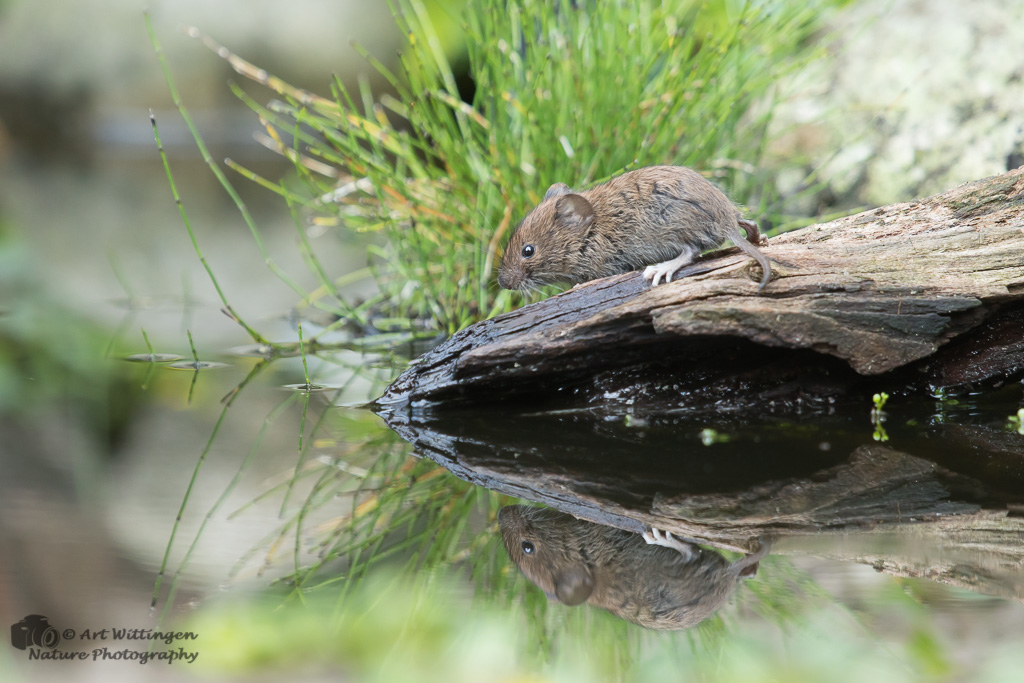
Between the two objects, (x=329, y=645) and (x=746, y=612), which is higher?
(x=746, y=612)

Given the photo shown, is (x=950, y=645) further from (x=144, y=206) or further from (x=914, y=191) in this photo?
(x=144, y=206)

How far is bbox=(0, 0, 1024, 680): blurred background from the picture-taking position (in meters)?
1.53

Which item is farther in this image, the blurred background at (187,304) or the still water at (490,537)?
the blurred background at (187,304)

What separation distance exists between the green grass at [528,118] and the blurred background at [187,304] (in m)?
Result: 0.33

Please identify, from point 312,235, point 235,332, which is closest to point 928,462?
point 235,332

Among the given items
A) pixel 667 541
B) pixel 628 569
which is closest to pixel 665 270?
pixel 667 541

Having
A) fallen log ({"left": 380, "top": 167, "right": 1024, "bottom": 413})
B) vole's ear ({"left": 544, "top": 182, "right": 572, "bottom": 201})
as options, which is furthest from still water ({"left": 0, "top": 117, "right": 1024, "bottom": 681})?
vole's ear ({"left": 544, "top": 182, "right": 572, "bottom": 201})

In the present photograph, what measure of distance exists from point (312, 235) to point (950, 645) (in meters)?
6.06

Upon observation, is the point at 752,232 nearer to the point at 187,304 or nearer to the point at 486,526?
the point at 486,526

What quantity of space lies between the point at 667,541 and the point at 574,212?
4.93 feet

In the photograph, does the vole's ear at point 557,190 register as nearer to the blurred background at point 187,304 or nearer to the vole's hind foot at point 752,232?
the vole's hind foot at point 752,232

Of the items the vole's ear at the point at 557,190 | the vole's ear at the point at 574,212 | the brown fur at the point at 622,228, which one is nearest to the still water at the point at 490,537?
the brown fur at the point at 622,228

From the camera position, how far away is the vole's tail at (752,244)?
2326 millimetres

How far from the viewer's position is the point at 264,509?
6.37ft
